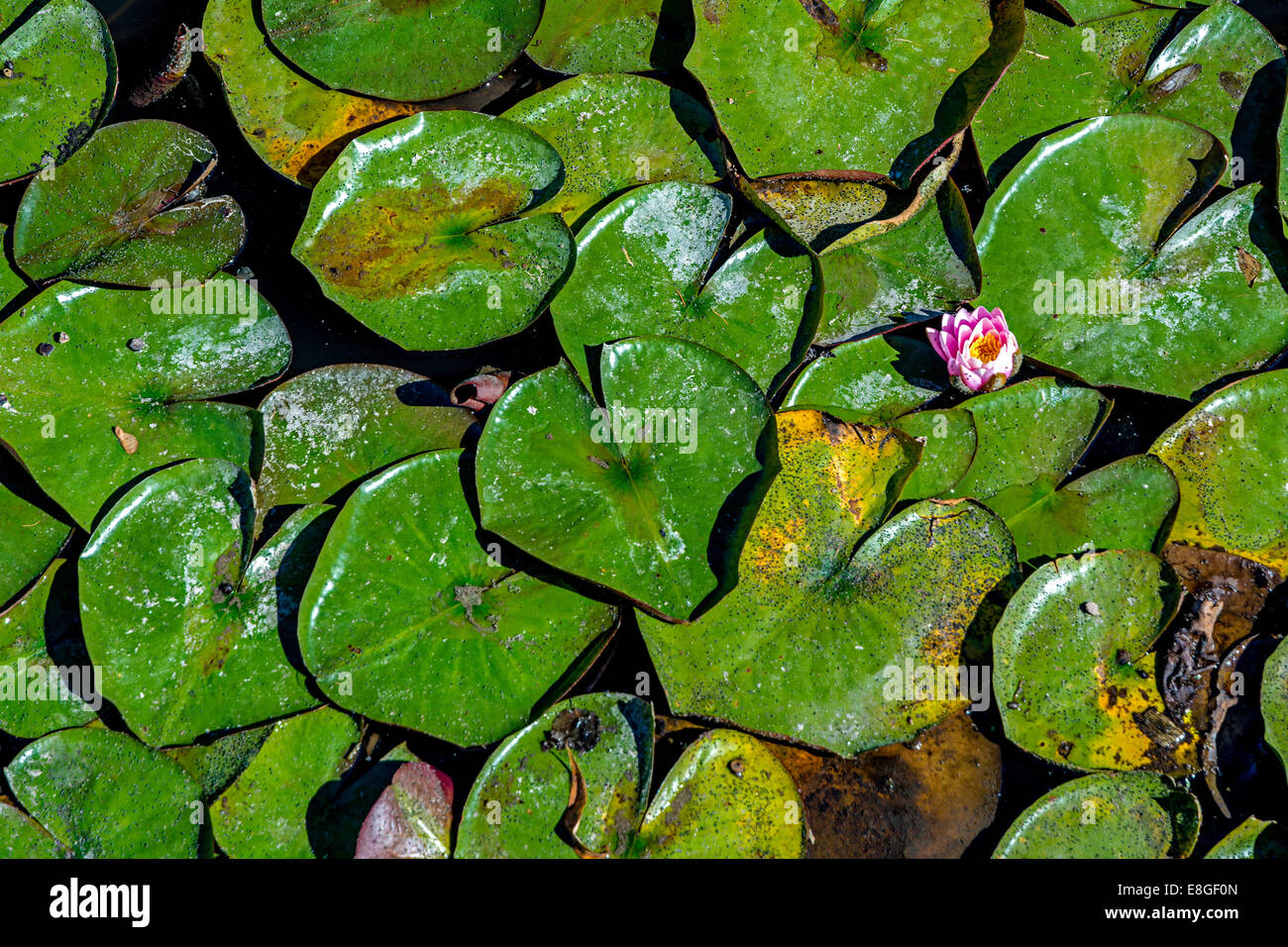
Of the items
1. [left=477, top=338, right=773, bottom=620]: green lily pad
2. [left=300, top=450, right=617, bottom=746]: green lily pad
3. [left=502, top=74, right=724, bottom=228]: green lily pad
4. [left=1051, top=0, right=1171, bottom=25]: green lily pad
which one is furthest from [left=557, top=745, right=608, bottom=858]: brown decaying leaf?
[left=1051, top=0, right=1171, bottom=25]: green lily pad

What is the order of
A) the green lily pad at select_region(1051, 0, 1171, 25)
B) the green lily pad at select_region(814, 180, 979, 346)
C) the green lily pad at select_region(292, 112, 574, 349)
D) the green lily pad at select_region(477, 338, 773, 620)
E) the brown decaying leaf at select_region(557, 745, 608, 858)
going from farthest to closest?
the green lily pad at select_region(1051, 0, 1171, 25) → the green lily pad at select_region(814, 180, 979, 346) → the green lily pad at select_region(292, 112, 574, 349) → the green lily pad at select_region(477, 338, 773, 620) → the brown decaying leaf at select_region(557, 745, 608, 858)

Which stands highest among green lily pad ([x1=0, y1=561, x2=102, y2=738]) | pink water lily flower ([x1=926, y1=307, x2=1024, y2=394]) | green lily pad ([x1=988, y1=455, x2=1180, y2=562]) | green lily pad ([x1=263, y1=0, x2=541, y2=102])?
green lily pad ([x1=263, y1=0, x2=541, y2=102])

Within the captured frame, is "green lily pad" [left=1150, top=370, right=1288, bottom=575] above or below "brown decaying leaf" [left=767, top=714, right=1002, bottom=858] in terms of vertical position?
above

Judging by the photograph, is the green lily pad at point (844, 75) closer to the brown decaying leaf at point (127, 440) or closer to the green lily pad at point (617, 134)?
the green lily pad at point (617, 134)

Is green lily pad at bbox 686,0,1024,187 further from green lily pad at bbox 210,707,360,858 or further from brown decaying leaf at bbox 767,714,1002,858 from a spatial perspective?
green lily pad at bbox 210,707,360,858

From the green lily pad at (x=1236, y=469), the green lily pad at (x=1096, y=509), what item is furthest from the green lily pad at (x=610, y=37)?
the green lily pad at (x=1236, y=469)

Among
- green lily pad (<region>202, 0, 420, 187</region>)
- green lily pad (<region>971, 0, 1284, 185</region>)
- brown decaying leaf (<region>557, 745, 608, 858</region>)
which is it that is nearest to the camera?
brown decaying leaf (<region>557, 745, 608, 858</region>)

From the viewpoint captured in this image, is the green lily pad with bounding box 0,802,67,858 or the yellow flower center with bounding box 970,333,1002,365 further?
the yellow flower center with bounding box 970,333,1002,365

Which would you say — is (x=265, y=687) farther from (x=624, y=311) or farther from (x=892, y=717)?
(x=892, y=717)
